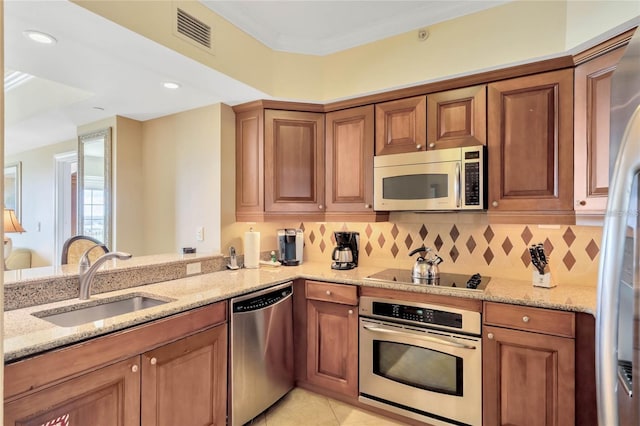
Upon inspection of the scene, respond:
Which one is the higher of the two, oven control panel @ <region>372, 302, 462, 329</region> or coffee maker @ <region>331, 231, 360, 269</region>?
coffee maker @ <region>331, 231, 360, 269</region>

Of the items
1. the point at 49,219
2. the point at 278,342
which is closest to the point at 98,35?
the point at 278,342

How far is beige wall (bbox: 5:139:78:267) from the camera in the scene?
4.70 m

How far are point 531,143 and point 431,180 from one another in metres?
0.62

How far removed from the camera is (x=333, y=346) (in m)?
2.40

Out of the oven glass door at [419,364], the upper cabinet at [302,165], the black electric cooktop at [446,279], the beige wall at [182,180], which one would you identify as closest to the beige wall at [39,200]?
the beige wall at [182,180]

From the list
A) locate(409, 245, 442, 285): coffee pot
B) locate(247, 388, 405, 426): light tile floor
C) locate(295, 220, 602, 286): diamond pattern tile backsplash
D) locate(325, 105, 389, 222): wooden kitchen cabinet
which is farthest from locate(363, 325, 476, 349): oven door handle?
locate(325, 105, 389, 222): wooden kitchen cabinet

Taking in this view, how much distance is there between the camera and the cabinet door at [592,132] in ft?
5.82

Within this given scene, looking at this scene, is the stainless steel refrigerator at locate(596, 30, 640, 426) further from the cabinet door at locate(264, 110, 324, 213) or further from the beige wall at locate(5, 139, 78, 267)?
the beige wall at locate(5, 139, 78, 267)

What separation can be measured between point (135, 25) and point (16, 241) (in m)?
5.61

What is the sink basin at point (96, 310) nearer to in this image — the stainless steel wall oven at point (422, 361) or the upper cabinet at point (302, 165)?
the upper cabinet at point (302, 165)

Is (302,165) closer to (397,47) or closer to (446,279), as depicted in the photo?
(397,47)

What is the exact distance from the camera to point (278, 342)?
2328 millimetres

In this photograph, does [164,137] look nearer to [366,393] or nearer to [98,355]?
[98,355]

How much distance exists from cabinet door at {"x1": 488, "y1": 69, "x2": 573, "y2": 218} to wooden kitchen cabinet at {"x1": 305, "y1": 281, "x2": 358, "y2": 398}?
1194 millimetres
